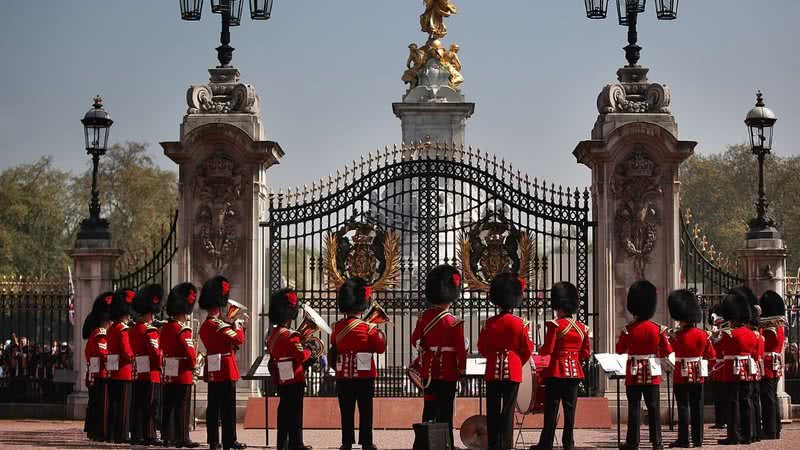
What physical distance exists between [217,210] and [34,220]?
29069 mm

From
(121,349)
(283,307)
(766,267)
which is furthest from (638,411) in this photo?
(121,349)

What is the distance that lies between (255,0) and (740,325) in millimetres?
7925

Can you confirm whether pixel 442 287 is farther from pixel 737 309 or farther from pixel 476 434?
pixel 737 309

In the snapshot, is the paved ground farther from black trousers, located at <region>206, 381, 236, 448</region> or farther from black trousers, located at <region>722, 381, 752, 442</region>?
black trousers, located at <region>206, 381, 236, 448</region>

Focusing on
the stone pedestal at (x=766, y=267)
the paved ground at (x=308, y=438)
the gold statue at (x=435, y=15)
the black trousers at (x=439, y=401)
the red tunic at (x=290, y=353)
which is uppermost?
the gold statue at (x=435, y=15)

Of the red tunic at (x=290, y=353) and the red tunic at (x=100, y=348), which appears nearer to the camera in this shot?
the red tunic at (x=290, y=353)

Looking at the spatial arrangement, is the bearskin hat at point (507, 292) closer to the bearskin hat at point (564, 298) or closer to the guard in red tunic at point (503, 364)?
the guard in red tunic at point (503, 364)

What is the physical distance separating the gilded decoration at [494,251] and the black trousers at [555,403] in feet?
16.4

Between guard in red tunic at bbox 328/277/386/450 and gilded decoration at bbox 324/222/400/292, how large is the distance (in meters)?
5.01

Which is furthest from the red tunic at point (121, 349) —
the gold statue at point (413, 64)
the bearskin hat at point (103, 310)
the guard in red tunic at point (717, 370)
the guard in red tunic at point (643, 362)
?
the gold statue at point (413, 64)

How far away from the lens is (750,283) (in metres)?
21.2

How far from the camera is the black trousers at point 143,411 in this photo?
695 inches

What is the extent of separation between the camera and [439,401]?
15719mm

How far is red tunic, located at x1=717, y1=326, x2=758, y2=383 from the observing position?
18.0 metres
